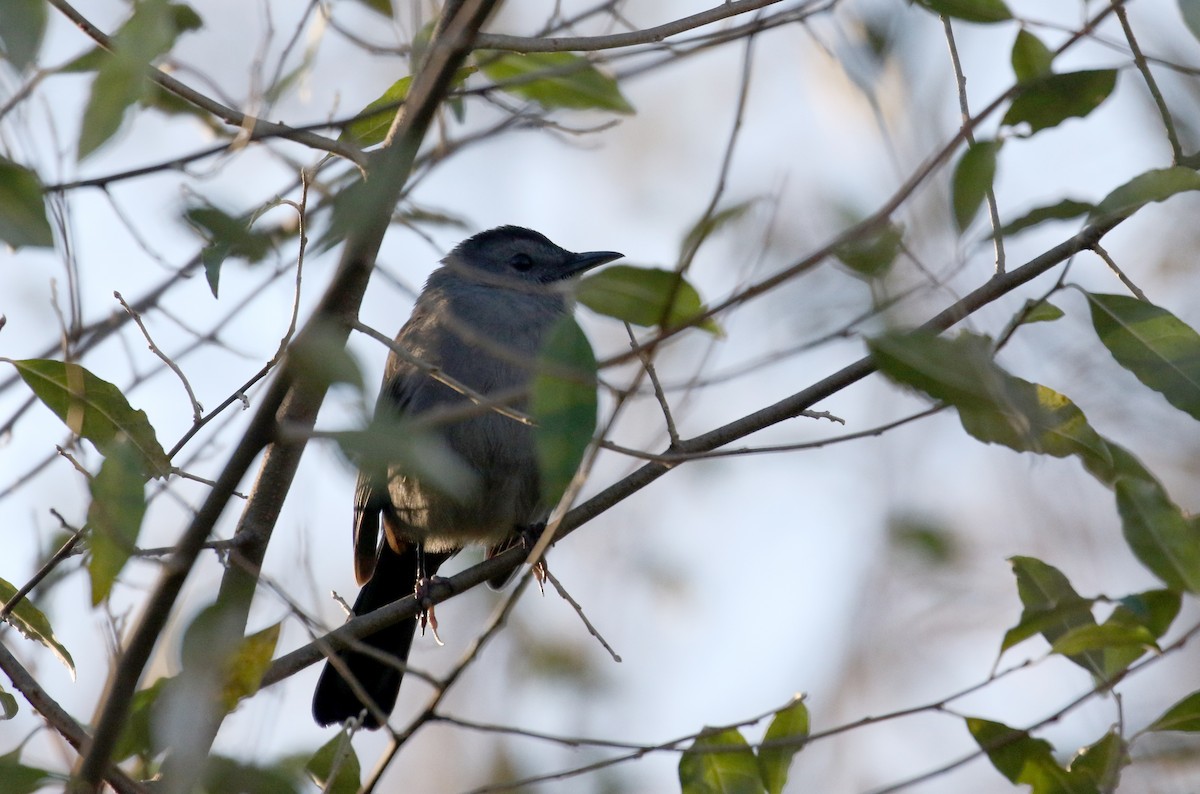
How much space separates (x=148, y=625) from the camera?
88.7 inches

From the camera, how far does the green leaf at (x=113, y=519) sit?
2332 mm

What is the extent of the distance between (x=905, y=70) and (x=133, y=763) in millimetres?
2821

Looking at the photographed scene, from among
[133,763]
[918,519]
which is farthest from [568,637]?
[133,763]

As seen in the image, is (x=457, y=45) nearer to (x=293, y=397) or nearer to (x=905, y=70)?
(x=905, y=70)

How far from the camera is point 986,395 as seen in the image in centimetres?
234

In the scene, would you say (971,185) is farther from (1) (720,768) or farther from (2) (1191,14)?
(1) (720,768)

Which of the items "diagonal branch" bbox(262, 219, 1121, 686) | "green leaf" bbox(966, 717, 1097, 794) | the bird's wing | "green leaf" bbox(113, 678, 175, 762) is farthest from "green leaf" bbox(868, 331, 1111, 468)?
the bird's wing

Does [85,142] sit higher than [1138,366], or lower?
higher

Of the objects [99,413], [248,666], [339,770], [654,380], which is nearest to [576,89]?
[654,380]

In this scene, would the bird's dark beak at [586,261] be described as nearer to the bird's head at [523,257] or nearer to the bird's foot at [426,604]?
the bird's head at [523,257]

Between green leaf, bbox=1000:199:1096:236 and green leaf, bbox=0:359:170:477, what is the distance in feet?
7.04

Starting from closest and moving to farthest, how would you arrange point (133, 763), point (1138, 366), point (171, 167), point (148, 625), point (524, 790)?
point (148, 625)
point (1138, 366)
point (171, 167)
point (133, 763)
point (524, 790)

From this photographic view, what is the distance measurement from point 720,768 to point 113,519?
5.36 feet

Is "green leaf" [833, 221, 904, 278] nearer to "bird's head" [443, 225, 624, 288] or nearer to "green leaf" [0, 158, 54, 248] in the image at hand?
"green leaf" [0, 158, 54, 248]
